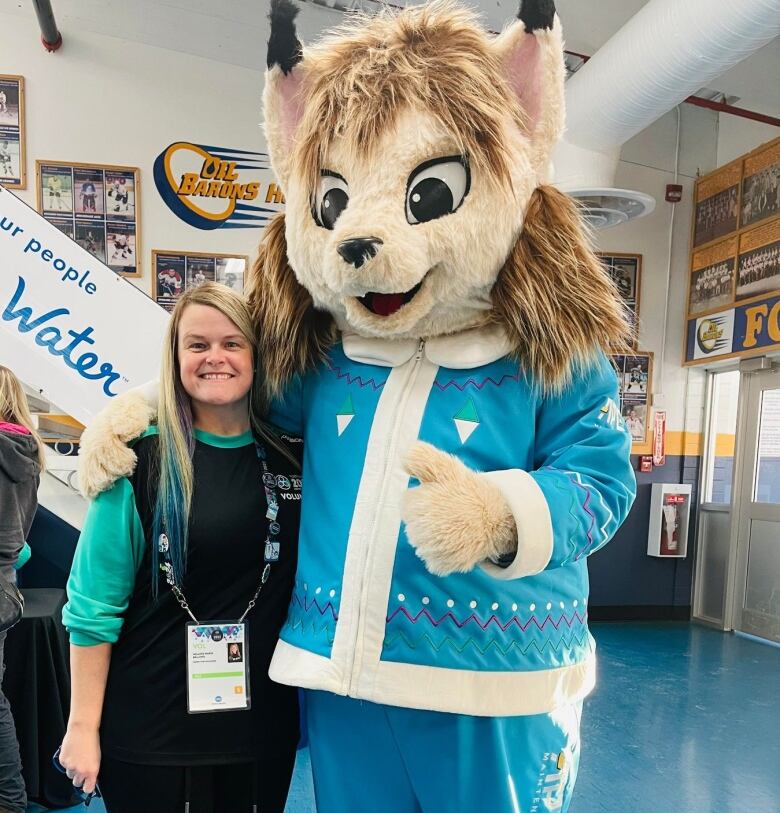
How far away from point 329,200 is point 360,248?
0.19m

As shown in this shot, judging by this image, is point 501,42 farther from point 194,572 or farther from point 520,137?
point 194,572

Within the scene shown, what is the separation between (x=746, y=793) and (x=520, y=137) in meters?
2.73

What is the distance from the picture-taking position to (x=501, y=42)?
1.12 metres

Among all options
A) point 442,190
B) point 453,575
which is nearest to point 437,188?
point 442,190

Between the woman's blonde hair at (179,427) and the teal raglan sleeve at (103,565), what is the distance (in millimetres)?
53

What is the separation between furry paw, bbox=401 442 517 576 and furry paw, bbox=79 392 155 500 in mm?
576

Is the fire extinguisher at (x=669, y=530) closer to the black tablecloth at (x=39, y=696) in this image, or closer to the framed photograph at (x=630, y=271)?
the framed photograph at (x=630, y=271)

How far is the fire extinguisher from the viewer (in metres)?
5.43

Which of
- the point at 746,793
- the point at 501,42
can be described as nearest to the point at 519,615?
the point at 501,42

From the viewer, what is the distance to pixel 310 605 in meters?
1.14

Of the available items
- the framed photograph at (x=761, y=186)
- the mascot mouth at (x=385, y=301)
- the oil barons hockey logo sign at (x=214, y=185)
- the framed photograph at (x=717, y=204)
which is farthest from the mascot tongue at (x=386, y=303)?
the framed photograph at (x=717, y=204)

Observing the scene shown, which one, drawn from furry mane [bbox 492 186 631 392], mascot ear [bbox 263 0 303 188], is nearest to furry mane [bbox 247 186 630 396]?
furry mane [bbox 492 186 631 392]

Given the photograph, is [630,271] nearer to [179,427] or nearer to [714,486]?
[714,486]

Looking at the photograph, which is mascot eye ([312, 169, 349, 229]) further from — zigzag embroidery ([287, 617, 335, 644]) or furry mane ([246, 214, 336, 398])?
zigzag embroidery ([287, 617, 335, 644])
